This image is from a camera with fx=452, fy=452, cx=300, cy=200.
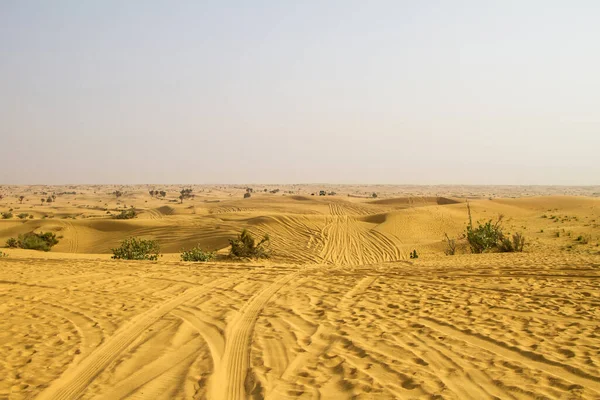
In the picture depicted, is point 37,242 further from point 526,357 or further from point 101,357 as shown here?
point 526,357

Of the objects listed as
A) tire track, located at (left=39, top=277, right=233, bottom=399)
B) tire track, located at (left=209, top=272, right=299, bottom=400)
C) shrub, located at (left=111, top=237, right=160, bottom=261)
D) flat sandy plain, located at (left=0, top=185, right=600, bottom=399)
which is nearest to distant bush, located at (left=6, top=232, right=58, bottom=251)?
shrub, located at (left=111, top=237, right=160, bottom=261)

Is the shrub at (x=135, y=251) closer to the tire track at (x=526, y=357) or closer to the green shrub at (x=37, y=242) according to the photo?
the green shrub at (x=37, y=242)

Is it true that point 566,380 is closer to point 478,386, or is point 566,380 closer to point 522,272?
point 478,386

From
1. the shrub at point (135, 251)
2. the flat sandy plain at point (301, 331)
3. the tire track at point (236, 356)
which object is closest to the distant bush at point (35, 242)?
the shrub at point (135, 251)

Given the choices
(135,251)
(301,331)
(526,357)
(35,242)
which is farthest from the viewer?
(35,242)

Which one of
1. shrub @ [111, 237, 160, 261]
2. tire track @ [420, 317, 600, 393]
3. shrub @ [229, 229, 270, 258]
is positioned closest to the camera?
tire track @ [420, 317, 600, 393]

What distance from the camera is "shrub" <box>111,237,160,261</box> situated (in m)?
19.3

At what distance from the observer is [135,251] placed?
810 inches

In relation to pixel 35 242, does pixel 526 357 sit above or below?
above

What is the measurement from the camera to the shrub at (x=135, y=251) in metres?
19.3

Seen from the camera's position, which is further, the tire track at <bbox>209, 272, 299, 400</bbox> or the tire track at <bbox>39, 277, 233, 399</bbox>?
the tire track at <bbox>39, 277, 233, 399</bbox>

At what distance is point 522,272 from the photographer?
10.4 metres

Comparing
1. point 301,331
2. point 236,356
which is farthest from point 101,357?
point 301,331

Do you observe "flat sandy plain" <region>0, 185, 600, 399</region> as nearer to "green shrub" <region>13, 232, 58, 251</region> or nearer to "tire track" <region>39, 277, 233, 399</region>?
"tire track" <region>39, 277, 233, 399</region>
